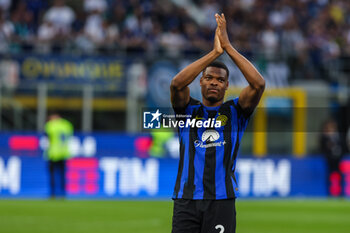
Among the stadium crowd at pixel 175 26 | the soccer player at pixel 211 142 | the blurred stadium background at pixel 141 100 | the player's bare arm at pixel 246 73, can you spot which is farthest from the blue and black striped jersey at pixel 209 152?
the stadium crowd at pixel 175 26

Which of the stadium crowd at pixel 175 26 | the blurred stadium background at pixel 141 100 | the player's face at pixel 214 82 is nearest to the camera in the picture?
the player's face at pixel 214 82

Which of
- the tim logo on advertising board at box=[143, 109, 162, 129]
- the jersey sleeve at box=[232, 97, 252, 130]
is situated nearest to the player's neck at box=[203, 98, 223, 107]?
the jersey sleeve at box=[232, 97, 252, 130]

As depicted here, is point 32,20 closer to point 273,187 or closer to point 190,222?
point 273,187

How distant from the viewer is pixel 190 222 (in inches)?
205

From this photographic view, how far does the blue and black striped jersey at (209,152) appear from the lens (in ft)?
17.4

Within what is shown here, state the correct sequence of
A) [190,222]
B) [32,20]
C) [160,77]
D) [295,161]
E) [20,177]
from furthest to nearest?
[32,20]
[160,77]
[295,161]
[20,177]
[190,222]

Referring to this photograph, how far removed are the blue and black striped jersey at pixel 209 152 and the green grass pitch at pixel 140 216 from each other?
604 centimetres

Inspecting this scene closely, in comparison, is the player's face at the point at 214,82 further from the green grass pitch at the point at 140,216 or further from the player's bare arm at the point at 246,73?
the green grass pitch at the point at 140,216

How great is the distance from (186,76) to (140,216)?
8711mm

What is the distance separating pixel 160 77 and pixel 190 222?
615 inches

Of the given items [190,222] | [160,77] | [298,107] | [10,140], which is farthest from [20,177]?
[190,222]

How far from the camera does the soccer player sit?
520 cm

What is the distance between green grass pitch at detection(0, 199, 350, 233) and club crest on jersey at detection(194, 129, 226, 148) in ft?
20.0

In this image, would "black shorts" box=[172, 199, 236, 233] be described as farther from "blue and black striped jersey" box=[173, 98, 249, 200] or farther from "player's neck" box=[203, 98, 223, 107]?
"player's neck" box=[203, 98, 223, 107]
